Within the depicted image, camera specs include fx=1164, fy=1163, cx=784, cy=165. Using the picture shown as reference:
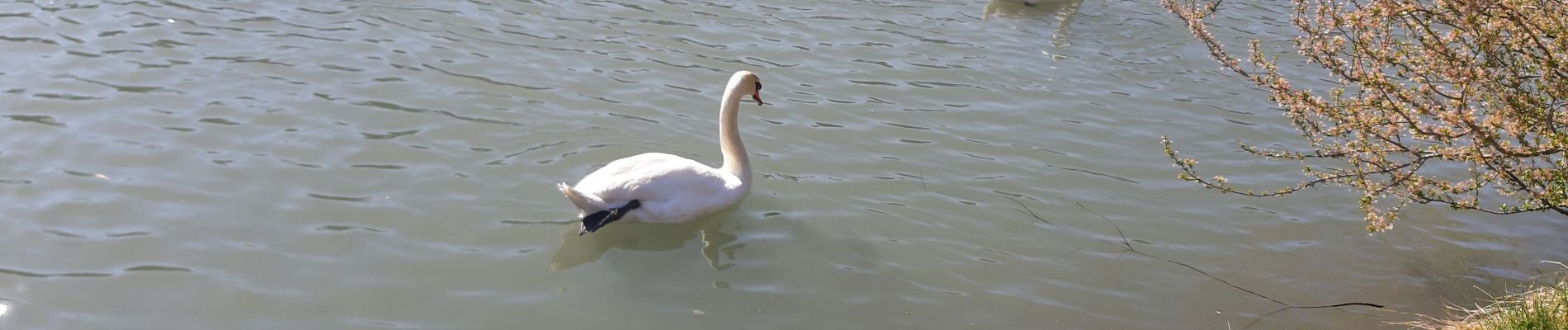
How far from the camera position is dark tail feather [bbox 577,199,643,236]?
593 centimetres

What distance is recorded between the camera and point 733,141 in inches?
278

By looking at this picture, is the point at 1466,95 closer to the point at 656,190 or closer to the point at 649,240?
the point at 656,190

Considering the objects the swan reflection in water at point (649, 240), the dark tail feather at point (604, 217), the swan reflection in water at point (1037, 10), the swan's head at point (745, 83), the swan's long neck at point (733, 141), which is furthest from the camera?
the swan reflection in water at point (1037, 10)

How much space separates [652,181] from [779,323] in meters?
1.28

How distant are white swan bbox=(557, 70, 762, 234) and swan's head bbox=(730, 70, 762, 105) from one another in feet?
1.49

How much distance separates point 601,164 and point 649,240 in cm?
118

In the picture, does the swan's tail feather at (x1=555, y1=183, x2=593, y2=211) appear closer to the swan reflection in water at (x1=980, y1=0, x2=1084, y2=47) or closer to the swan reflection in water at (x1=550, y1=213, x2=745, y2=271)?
the swan reflection in water at (x1=550, y1=213, x2=745, y2=271)

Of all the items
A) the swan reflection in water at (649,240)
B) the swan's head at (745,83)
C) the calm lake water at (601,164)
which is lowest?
the swan reflection in water at (649,240)

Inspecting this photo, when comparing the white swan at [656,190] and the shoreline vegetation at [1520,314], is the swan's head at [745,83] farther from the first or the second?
the shoreline vegetation at [1520,314]

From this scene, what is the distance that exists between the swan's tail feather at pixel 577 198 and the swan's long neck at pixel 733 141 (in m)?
1.08

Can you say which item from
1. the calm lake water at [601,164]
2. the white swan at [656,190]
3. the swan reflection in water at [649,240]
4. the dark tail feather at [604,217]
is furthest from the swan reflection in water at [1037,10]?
the dark tail feather at [604,217]

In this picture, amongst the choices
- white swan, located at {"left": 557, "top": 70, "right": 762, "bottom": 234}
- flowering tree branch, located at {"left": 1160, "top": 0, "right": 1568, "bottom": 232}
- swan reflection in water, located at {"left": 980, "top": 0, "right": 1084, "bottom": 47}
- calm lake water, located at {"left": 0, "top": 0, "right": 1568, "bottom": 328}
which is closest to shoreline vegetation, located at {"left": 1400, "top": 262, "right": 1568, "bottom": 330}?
calm lake water, located at {"left": 0, "top": 0, "right": 1568, "bottom": 328}

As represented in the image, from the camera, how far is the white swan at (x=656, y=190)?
6.12 m

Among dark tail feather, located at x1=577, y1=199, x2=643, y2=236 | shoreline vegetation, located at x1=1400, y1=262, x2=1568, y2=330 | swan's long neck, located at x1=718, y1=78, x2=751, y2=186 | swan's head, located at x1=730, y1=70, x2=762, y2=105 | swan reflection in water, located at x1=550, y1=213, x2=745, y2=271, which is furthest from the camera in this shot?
swan's head, located at x1=730, y1=70, x2=762, y2=105
